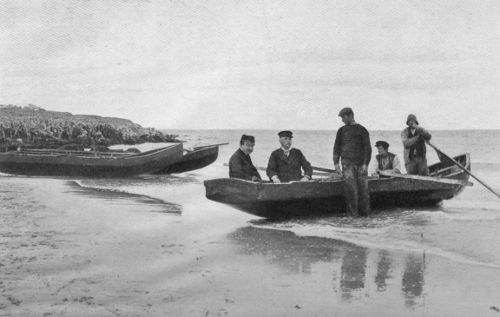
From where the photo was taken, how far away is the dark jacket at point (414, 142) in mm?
10901

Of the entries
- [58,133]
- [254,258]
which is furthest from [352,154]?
[58,133]

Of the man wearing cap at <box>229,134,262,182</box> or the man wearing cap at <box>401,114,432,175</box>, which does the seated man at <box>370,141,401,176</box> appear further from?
the man wearing cap at <box>229,134,262,182</box>

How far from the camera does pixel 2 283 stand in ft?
17.4

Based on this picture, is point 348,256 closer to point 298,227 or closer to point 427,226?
point 298,227

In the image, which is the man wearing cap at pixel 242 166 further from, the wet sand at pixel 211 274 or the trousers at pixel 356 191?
the trousers at pixel 356 191

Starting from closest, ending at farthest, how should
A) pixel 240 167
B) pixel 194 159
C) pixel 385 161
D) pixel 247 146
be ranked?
pixel 247 146
pixel 240 167
pixel 385 161
pixel 194 159

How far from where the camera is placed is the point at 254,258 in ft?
22.2

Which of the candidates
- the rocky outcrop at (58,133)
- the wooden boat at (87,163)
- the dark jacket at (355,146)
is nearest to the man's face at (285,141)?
the dark jacket at (355,146)

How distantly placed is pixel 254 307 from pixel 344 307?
760 millimetres

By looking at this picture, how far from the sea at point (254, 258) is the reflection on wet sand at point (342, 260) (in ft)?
0.04

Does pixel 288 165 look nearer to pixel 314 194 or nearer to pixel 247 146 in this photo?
pixel 314 194

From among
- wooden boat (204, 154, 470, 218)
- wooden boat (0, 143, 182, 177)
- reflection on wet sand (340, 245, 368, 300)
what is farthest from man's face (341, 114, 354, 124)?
wooden boat (0, 143, 182, 177)

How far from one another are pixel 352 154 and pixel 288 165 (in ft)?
3.58

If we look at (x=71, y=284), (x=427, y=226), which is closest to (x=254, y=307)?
(x=71, y=284)
